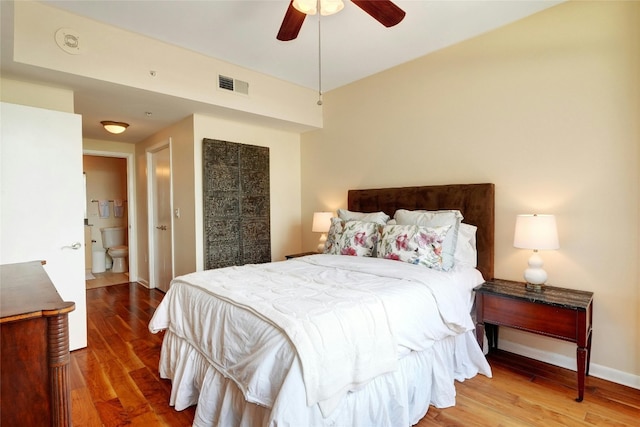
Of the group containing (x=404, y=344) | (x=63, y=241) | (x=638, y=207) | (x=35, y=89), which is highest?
(x=35, y=89)

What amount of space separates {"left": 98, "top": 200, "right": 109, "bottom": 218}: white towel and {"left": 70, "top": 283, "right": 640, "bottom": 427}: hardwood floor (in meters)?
4.31

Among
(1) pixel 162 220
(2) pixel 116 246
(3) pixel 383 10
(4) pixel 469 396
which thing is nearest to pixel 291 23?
(3) pixel 383 10

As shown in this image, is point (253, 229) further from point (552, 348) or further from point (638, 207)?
point (638, 207)

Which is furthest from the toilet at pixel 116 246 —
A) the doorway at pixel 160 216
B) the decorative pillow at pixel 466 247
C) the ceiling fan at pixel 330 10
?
the decorative pillow at pixel 466 247

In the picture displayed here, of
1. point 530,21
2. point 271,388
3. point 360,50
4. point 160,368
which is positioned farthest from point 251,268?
point 530,21

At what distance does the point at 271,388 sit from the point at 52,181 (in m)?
2.56

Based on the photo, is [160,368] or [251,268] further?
[251,268]

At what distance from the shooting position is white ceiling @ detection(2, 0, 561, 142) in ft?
8.04

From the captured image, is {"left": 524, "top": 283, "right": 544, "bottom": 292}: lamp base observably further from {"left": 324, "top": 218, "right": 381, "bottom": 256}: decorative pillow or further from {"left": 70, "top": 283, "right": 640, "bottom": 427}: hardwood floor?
{"left": 324, "top": 218, "right": 381, "bottom": 256}: decorative pillow

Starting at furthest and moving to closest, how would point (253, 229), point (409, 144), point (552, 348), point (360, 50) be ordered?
point (253, 229), point (409, 144), point (360, 50), point (552, 348)

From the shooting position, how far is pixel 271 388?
4.34 ft

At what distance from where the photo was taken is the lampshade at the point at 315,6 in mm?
1994

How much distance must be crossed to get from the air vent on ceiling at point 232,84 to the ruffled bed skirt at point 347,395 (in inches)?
96.5

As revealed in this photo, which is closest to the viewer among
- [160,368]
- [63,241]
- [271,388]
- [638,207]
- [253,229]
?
[271,388]
